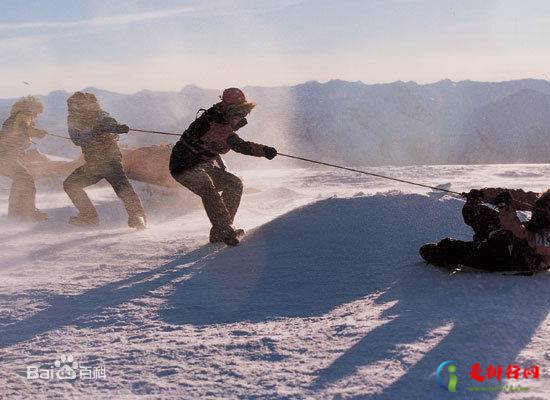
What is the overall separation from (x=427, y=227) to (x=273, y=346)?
270cm

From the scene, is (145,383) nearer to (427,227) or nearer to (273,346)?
(273,346)

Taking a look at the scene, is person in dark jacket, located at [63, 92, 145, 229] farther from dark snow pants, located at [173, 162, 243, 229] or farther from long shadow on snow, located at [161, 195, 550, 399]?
long shadow on snow, located at [161, 195, 550, 399]

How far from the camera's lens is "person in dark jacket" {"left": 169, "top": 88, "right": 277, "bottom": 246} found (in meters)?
4.95

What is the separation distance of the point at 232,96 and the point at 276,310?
2.37 metres

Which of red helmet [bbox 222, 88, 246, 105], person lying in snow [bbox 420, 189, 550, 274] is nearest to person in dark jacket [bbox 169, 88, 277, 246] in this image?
red helmet [bbox 222, 88, 246, 105]

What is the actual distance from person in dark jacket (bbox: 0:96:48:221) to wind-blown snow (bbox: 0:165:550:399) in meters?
1.41

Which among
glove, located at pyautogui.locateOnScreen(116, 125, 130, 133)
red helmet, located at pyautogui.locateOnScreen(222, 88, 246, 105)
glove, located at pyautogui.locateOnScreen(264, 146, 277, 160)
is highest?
red helmet, located at pyautogui.locateOnScreen(222, 88, 246, 105)

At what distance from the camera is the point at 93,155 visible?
22.2 feet

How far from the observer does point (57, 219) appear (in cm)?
741

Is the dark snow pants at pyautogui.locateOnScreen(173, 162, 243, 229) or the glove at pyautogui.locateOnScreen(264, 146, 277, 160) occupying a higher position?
the glove at pyautogui.locateOnScreen(264, 146, 277, 160)

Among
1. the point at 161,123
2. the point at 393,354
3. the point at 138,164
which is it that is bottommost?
the point at 393,354

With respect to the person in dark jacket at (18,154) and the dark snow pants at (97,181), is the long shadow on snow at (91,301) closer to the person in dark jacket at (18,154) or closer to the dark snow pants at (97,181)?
the dark snow pants at (97,181)

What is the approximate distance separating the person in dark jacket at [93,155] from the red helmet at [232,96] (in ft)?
7.45

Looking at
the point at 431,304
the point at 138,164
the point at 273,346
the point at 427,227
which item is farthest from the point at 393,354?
the point at 138,164
